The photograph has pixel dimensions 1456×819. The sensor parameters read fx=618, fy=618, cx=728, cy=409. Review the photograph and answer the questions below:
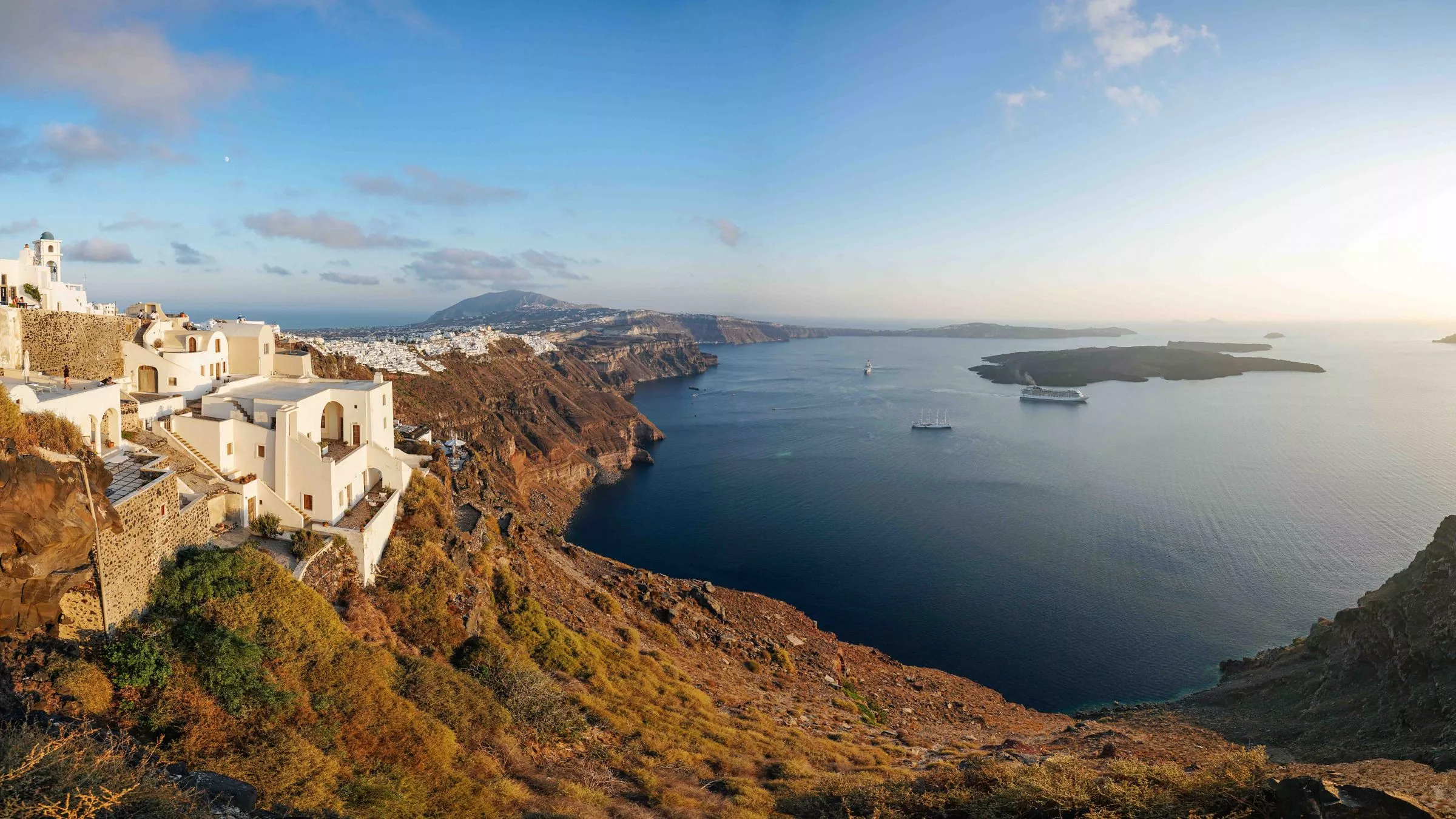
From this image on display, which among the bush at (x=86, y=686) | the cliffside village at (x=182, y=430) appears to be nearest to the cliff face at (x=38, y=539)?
the cliffside village at (x=182, y=430)

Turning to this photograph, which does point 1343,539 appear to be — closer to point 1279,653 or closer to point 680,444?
point 1279,653

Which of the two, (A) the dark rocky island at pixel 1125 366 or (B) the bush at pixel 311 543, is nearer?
(B) the bush at pixel 311 543

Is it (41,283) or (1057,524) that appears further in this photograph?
(1057,524)

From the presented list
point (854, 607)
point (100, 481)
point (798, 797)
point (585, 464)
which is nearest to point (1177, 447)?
point (854, 607)

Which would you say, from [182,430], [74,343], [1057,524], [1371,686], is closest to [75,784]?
[182,430]

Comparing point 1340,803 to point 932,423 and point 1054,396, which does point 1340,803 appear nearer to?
point 932,423

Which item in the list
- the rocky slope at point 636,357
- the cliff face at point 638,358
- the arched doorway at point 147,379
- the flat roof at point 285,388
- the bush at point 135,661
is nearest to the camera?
the bush at point 135,661

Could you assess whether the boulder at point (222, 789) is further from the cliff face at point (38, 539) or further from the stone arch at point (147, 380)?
the stone arch at point (147, 380)
